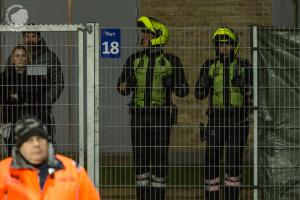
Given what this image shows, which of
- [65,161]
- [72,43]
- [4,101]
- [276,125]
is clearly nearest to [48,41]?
[72,43]

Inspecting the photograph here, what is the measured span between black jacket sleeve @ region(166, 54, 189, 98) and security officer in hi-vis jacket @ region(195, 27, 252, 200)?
0.16 meters

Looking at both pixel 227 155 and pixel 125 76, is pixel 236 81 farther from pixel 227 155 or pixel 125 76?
pixel 125 76

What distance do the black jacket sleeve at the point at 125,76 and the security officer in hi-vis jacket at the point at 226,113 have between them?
675 mm

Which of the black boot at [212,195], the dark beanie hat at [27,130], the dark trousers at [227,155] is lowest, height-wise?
the black boot at [212,195]

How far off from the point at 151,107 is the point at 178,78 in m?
0.40

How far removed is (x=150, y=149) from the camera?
8.17 m

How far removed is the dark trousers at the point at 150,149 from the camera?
8133 mm

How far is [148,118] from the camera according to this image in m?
8.12

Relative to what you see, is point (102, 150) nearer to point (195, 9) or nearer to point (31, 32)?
point (31, 32)

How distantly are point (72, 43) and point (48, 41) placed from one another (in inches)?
11.5

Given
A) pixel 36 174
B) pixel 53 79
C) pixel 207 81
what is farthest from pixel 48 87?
pixel 36 174

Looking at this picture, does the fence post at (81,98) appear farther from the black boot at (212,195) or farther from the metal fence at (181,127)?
the black boot at (212,195)

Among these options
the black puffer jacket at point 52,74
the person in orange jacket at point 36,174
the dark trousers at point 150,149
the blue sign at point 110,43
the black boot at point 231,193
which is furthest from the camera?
the black boot at point 231,193

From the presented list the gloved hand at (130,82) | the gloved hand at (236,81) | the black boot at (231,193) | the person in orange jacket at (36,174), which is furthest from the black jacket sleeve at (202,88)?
the person in orange jacket at (36,174)
